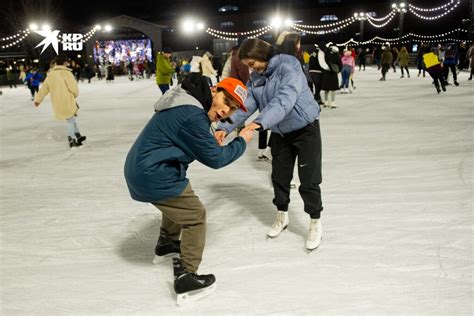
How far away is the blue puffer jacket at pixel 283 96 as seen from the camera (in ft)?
7.89

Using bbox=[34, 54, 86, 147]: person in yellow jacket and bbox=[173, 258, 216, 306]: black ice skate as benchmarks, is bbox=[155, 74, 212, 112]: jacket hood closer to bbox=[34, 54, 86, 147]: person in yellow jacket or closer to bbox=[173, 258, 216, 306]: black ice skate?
bbox=[173, 258, 216, 306]: black ice skate

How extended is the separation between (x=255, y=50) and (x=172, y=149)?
0.87 m

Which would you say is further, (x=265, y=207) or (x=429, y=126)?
(x=429, y=126)

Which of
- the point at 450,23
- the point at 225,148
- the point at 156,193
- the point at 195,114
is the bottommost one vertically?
the point at 156,193

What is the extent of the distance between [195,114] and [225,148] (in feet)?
0.80

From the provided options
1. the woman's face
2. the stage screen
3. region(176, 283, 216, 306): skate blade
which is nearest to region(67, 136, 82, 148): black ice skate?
the woman's face

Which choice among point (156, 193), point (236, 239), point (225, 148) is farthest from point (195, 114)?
point (236, 239)

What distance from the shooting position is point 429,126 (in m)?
6.75

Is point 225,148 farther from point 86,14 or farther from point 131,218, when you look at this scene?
point 86,14

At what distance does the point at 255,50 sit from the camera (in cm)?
250

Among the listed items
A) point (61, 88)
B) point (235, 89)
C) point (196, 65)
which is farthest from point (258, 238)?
point (196, 65)

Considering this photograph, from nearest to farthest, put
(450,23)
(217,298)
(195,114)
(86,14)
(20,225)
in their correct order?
1. (195,114)
2. (217,298)
3. (20,225)
4. (450,23)
5. (86,14)

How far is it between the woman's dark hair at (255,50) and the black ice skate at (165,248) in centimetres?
123

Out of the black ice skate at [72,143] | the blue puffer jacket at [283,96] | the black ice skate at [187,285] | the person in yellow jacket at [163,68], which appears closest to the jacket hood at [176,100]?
the blue puffer jacket at [283,96]
